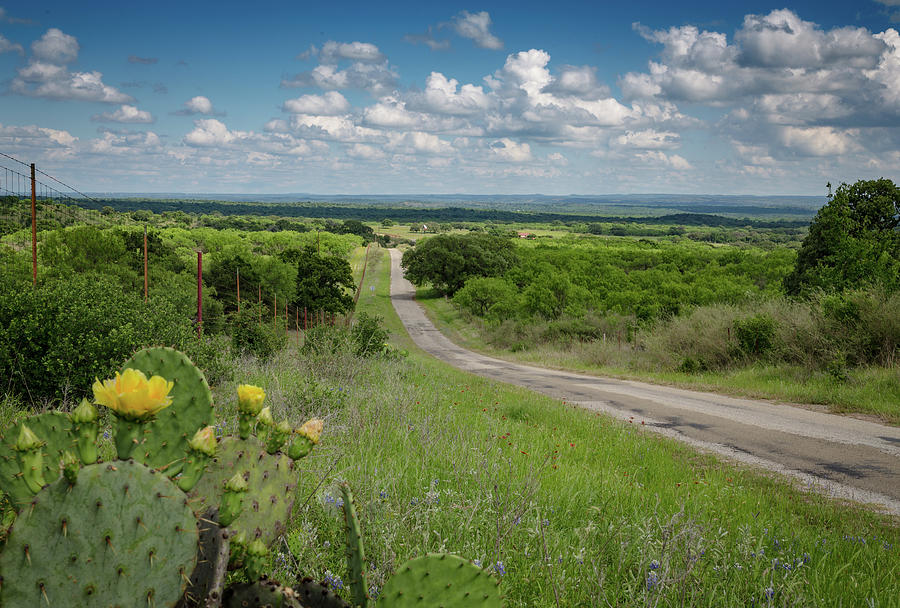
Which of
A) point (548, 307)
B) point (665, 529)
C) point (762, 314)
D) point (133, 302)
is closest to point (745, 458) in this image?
point (665, 529)

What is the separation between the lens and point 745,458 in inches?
339

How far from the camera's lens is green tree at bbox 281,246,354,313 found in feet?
206

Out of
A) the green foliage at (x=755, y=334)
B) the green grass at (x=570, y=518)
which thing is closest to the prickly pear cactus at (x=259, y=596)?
the green grass at (x=570, y=518)

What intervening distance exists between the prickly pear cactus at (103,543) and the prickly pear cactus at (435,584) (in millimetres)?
617

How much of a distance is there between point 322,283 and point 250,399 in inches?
2570

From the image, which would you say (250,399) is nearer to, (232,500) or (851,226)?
(232,500)

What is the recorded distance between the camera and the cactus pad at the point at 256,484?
7.48ft

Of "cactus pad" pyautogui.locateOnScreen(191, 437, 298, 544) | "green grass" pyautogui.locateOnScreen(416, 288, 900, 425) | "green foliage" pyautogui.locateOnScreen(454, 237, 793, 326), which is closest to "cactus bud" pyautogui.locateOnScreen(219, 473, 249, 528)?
"cactus pad" pyautogui.locateOnScreen(191, 437, 298, 544)

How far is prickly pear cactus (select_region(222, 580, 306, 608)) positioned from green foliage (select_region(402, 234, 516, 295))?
7432 cm

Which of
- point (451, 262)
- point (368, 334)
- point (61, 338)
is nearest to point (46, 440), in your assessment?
point (61, 338)

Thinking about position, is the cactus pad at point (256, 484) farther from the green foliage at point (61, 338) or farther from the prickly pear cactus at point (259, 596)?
the green foliage at point (61, 338)

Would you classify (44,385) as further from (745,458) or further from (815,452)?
(815,452)

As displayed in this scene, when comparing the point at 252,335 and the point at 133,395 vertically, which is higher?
the point at 133,395

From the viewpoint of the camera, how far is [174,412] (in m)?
2.38
